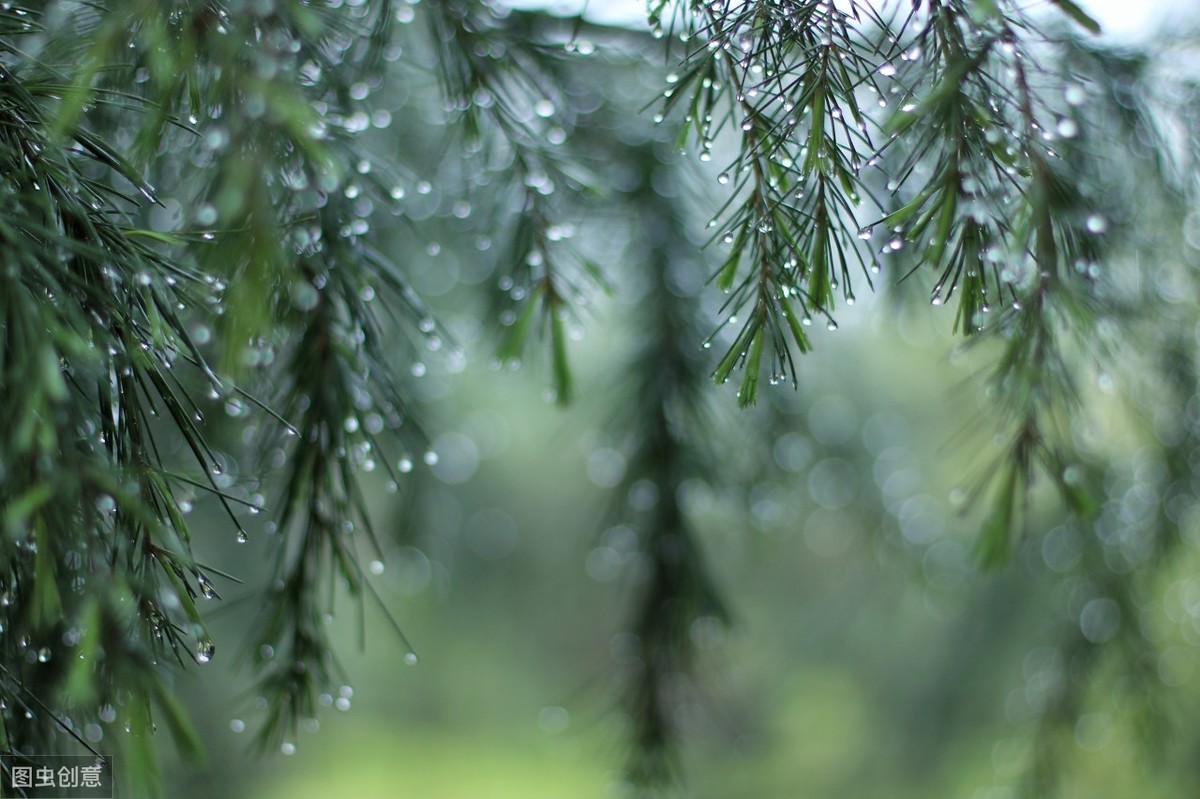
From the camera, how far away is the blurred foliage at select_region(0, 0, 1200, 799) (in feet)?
1.45

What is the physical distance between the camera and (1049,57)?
902 millimetres

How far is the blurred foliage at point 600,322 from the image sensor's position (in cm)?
44

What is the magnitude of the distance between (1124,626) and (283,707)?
0.98m

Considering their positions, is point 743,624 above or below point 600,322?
below

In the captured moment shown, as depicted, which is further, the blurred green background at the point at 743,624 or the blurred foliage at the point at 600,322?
the blurred green background at the point at 743,624

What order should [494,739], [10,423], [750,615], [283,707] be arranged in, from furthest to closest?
[494,739]
[750,615]
[283,707]
[10,423]

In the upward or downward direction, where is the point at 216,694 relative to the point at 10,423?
downward

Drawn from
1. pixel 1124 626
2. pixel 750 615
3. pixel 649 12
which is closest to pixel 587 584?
pixel 750 615

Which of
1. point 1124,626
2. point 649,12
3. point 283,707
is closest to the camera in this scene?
point 649,12

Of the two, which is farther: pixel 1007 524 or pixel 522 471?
pixel 522 471

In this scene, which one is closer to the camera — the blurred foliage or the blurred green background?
the blurred foliage

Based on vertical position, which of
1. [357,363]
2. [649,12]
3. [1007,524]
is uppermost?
[649,12]

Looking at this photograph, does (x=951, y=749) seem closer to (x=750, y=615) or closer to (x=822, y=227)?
(x=750, y=615)

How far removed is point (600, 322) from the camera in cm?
112
